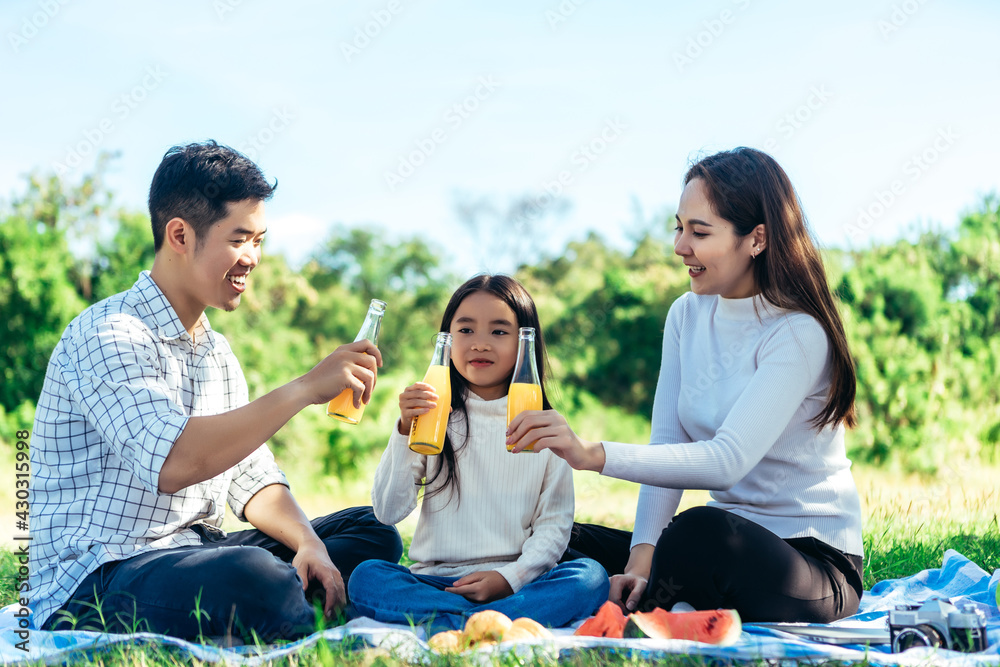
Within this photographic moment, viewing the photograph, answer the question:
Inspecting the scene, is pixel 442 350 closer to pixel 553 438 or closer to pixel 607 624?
pixel 553 438

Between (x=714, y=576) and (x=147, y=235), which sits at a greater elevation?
(x=147, y=235)

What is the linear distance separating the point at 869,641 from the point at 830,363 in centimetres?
92

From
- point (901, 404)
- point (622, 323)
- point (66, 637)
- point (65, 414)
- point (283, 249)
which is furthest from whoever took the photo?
point (283, 249)

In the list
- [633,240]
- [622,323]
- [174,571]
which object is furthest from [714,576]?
[633,240]

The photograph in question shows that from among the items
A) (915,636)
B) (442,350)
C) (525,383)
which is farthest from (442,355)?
(915,636)

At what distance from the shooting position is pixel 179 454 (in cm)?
246

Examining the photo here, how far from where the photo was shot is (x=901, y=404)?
29.3ft

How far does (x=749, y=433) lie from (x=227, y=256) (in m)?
1.81

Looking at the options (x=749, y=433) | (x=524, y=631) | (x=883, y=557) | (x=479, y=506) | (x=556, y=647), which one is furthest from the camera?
(x=883, y=557)

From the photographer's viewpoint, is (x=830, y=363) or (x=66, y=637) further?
(x=830, y=363)

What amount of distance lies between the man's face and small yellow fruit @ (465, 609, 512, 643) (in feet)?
4.35

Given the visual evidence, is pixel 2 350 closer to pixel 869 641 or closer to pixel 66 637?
pixel 66 637

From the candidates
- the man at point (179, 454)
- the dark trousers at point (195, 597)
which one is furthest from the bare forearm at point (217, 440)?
the dark trousers at point (195, 597)

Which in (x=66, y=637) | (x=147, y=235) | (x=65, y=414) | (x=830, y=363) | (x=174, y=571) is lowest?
(x=66, y=637)
